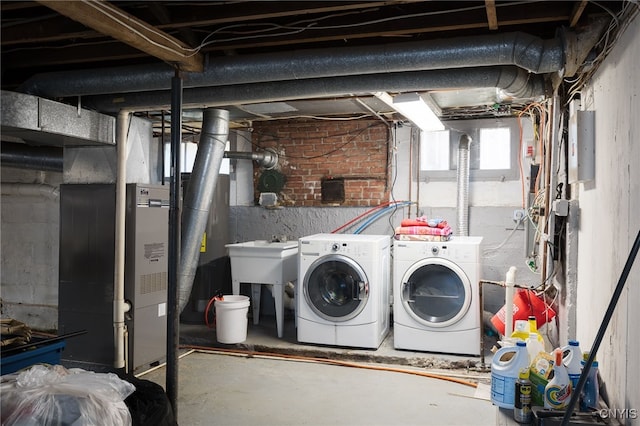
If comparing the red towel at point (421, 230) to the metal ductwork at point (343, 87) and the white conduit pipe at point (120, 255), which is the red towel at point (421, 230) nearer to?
the metal ductwork at point (343, 87)

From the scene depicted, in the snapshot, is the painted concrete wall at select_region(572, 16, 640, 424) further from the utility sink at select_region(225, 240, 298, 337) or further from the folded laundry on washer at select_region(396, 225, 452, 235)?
the utility sink at select_region(225, 240, 298, 337)

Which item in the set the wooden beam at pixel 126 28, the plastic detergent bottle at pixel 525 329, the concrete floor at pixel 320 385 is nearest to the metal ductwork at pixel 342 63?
the wooden beam at pixel 126 28

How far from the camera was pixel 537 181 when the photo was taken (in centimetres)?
452

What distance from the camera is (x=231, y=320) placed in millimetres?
4766

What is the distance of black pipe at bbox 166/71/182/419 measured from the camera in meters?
3.10

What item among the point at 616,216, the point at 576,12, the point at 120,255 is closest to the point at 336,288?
the point at 120,255

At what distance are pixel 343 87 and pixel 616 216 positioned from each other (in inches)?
74.7

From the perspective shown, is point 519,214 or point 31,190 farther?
point 31,190

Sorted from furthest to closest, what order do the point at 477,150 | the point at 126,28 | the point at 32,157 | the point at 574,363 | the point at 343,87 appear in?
the point at 477,150 → the point at 32,157 → the point at 343,87 → the point at 126,28 → the point at 574,363

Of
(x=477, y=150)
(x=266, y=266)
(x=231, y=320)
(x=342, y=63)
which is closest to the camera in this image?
(x=342, y=63)

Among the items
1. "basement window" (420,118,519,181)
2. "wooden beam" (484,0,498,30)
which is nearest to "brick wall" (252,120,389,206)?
"basement window" (420,118,519,181)

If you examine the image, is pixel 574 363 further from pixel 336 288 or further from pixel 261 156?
pixel 261 156

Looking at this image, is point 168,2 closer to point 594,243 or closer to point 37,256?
point 594,243

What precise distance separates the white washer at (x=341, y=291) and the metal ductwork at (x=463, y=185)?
96 centimetres
